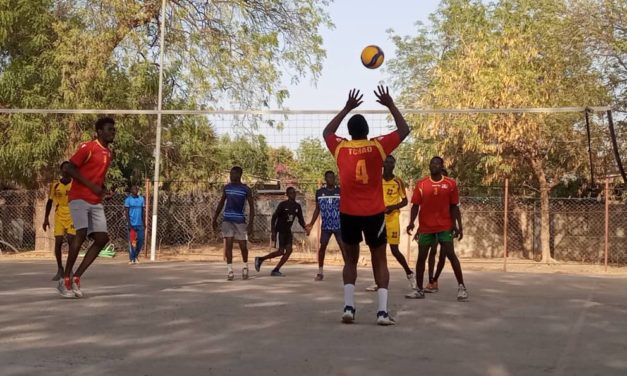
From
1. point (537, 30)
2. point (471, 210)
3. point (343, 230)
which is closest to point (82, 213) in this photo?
point (343, 230)

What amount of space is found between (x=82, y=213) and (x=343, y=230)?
11.0ft

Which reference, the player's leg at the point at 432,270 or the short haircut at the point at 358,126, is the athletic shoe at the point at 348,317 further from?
the player's leg at the point at 432,270

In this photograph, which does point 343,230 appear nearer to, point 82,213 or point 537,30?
point 82,213

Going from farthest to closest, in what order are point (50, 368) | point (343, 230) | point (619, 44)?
point (619, 44)
point (343, 230)
point (50, 368)

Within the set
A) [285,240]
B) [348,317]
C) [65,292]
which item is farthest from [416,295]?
[285,240]

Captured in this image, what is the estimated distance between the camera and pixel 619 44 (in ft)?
67.3

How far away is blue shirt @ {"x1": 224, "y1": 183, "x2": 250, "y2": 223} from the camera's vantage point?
40.8ft

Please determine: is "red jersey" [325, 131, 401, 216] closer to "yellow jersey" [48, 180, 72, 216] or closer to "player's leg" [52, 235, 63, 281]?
"player's leg" [52, 235, 63, 281]

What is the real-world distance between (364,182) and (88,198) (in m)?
3.59

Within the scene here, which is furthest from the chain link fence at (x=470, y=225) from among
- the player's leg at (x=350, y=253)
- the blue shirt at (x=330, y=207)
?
the player's leg at (x=350, y=253)

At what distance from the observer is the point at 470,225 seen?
25.2 metres

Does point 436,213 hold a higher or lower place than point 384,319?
higher

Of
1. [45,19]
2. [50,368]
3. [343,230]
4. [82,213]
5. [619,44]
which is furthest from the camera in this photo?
[45,19]

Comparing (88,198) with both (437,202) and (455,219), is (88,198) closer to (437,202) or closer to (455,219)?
(437,202)
